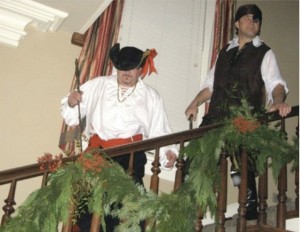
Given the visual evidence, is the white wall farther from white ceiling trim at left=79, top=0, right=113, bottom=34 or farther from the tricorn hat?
the tricorn hat

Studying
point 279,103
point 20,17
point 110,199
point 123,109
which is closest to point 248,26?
point 279,103

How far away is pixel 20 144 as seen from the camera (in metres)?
3.71

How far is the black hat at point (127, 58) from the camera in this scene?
116 inches

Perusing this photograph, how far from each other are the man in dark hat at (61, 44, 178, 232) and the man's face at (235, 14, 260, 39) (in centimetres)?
72

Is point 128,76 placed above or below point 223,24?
below

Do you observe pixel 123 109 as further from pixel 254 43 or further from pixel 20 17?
pixel 20 17

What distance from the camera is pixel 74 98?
8.88ft

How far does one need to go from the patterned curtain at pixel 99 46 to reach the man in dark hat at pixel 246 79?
3.59 feet

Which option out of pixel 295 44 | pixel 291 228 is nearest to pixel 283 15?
pixel 295 44

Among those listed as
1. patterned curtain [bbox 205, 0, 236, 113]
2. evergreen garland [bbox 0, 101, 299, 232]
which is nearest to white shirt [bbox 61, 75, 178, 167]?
evergreen garland [bbox 0, 101, 299, 232]

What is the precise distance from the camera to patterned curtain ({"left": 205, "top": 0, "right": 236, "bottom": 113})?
4.78 meters

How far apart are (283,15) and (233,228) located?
3909 millimetres

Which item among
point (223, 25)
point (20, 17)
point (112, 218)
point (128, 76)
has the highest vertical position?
point (223, 25)

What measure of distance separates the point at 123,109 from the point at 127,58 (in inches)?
14.2
